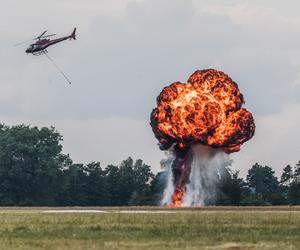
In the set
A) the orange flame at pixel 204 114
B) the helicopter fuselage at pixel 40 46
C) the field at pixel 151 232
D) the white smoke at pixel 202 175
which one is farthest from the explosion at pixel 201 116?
the field at pixel 151 232

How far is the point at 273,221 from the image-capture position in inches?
3698

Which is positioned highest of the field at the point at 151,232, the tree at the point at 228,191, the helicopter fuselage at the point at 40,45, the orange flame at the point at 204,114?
the helicopter fuselage at the point at 40,45

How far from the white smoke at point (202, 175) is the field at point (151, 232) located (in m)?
46.4

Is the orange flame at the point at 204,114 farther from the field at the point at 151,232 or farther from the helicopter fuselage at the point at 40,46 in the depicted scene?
the field at the point at 151,232

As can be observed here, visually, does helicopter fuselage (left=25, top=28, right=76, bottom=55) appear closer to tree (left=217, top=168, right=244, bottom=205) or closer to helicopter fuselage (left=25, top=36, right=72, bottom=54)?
helicopter fuselage (left=25, top=36, right=72, bottom=54)

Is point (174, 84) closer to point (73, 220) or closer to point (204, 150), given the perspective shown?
point (204, 150)

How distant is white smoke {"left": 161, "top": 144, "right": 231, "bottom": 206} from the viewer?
148 meters

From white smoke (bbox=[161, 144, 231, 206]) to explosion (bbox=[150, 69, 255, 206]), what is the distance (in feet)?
4.03

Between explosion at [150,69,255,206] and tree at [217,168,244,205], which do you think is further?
tree at [217,168,244,205]

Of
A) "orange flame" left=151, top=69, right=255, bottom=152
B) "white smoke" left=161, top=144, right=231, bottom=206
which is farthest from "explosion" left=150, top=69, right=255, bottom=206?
"white smoke" left=161, top=144, right=231, bottom=206

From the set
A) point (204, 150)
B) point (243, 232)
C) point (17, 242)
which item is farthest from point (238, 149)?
point (17, 242)

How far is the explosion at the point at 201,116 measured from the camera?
143238mm

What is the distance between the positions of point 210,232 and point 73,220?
20.1m

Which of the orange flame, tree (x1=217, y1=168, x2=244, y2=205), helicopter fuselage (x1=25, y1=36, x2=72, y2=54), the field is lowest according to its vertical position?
the field
